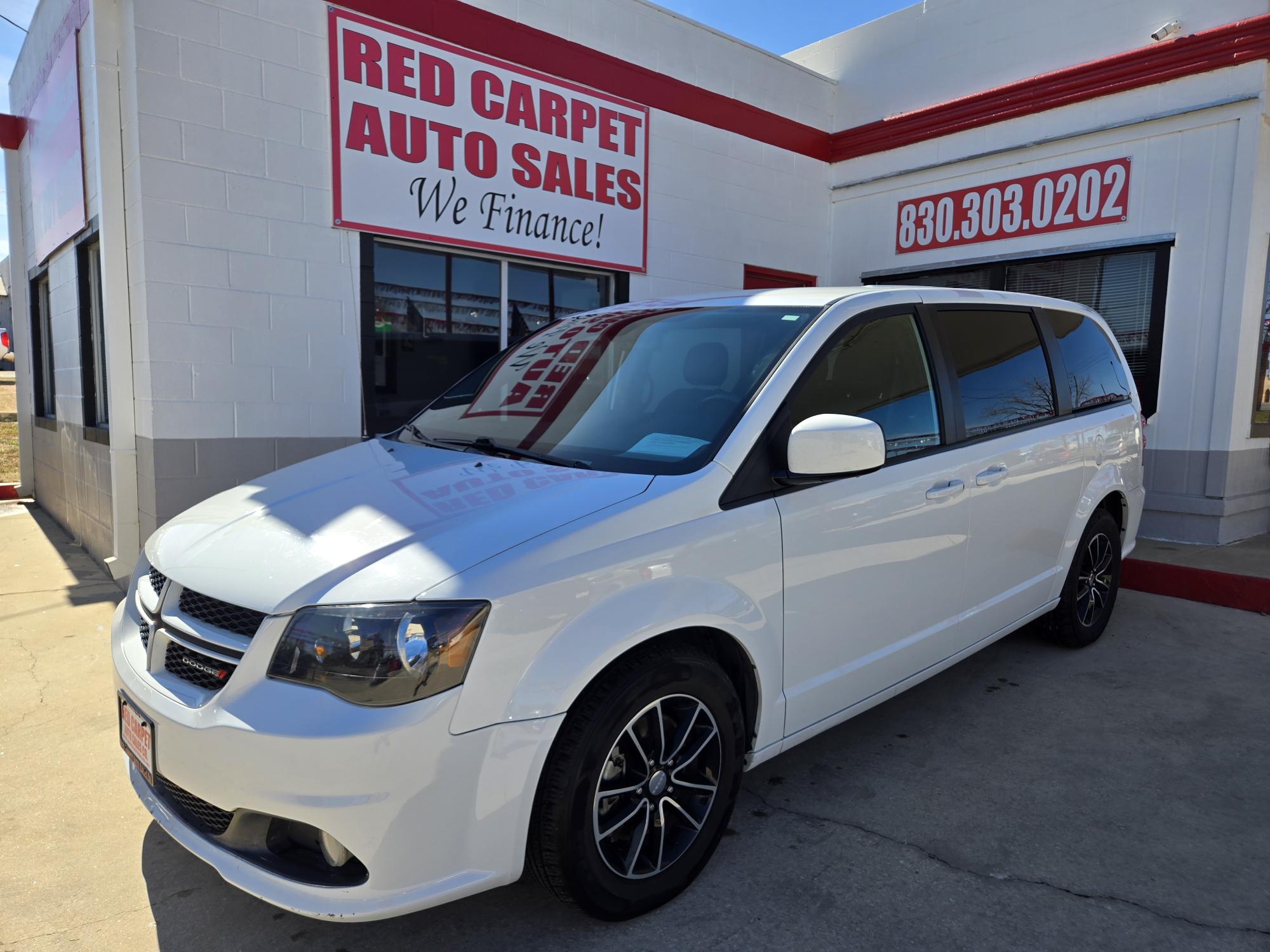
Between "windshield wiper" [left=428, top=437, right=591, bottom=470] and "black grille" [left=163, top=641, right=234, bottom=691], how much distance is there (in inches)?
44.0

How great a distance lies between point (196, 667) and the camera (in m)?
2.22

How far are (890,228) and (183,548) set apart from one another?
8.10m

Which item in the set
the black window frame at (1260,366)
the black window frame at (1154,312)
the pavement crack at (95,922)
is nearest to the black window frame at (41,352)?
the pavement crack at (95,922)

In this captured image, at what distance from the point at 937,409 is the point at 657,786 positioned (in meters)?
1.86

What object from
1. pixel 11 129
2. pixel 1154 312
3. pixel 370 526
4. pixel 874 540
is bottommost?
pixel 874 540

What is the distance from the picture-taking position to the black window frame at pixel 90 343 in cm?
642

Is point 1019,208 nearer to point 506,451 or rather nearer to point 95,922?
point 506,451

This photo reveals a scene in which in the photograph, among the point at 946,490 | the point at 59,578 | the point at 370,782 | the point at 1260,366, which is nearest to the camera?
the point at 370,782

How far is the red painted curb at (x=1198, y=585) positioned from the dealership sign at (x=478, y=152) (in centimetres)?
475

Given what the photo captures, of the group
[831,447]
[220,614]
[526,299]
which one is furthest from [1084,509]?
[526,299]

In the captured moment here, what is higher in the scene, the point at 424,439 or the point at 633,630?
the point at 424,439

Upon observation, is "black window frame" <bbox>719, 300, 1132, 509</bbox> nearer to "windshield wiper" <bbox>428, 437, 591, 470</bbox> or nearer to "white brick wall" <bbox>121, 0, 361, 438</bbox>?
"windshield wiper" <bbox>428, 437, 591, 470</bbox>

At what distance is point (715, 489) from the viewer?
8.12 feet

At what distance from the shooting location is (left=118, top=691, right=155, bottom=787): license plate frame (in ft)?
7.32
